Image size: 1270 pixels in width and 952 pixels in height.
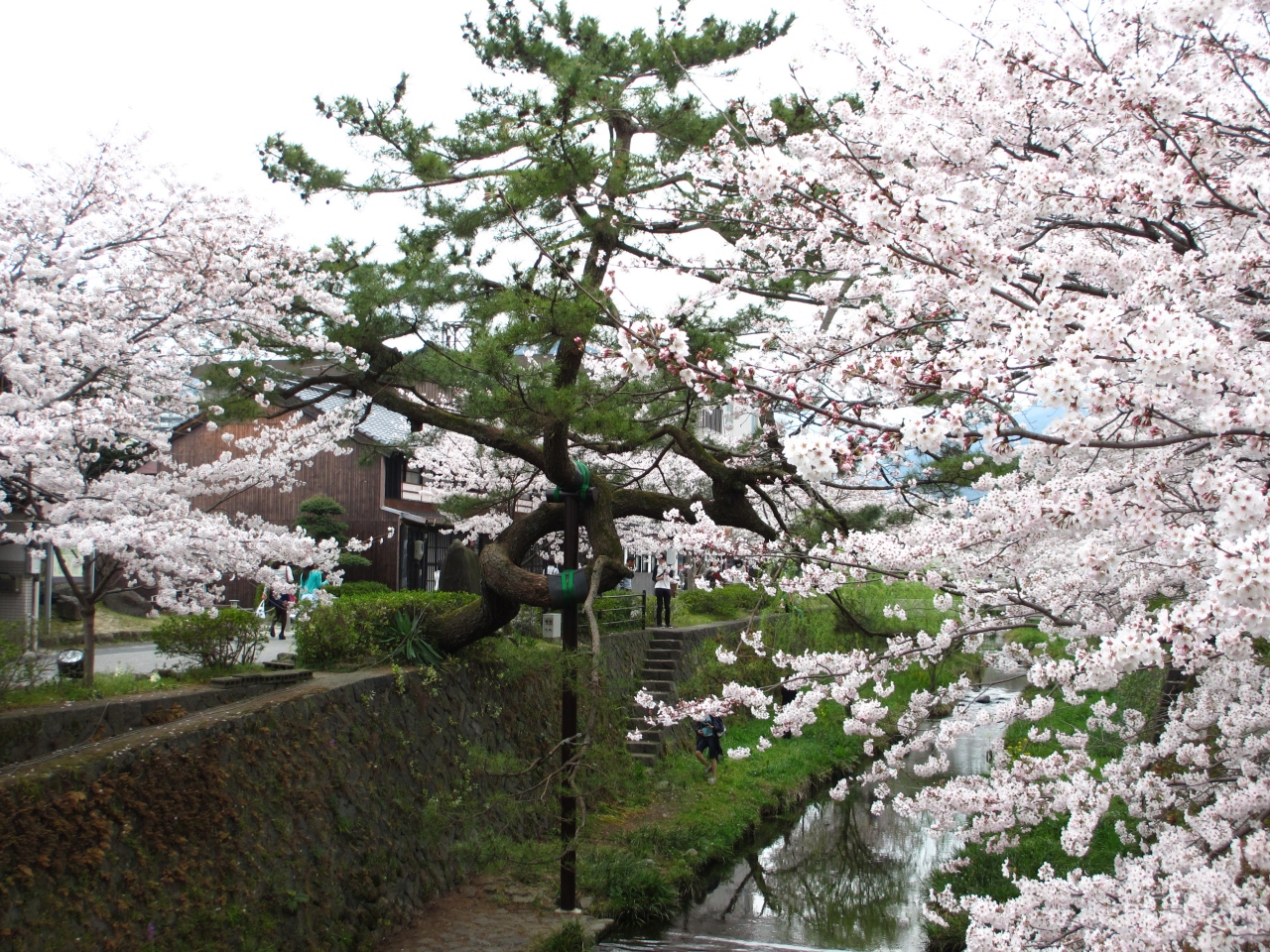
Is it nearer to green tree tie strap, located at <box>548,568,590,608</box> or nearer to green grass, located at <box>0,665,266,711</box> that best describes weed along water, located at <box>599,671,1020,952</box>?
green tree tie strap, located at <box>548,568,590,608</box>

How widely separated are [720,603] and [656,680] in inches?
191

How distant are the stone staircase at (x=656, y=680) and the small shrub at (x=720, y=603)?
3.23 meters

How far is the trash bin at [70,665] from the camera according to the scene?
6.75 metres

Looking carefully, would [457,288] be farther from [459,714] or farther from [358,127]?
[459,714]

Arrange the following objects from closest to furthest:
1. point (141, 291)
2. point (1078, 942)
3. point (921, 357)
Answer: point (1078, 942), point (921, 357), point (141, 291)

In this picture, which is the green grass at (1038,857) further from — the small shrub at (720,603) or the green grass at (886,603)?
the small shrub at (720,603)

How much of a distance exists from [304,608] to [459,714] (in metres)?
1.77

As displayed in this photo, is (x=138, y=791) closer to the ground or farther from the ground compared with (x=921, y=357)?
closer to the ground

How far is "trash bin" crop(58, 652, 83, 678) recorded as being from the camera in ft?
Answer: 22.1

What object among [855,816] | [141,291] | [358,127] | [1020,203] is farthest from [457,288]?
[855,816]

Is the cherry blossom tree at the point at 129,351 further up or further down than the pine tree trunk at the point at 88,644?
further up

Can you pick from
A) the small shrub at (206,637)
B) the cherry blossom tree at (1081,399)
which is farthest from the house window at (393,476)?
the cherry blossom tree at (1081,399)

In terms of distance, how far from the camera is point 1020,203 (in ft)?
12.7

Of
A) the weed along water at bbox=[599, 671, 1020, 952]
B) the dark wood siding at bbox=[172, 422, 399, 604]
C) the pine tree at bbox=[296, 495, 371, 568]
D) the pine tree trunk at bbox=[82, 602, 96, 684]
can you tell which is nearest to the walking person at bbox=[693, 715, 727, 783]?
the weed along water at bbox=[599, 671, 1020, 952]
